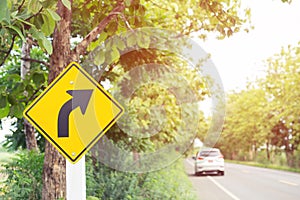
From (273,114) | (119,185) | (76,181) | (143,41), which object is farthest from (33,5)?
(273,114)

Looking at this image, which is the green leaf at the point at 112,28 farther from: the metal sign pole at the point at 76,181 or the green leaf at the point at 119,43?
the metal sign pole at the point at 76,181

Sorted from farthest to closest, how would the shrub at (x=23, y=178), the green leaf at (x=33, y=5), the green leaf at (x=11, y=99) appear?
the shrub at (x=23, y=178) → the green leaf at (x=11, y=99) → the green leaf at (x=33, y=5)

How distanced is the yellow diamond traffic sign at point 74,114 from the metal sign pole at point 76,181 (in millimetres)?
60

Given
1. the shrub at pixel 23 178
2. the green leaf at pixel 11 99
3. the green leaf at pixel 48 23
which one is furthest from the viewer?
the shrub at pixel 23 178

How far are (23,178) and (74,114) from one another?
261 cm

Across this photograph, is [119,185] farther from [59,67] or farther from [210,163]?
[210,163]

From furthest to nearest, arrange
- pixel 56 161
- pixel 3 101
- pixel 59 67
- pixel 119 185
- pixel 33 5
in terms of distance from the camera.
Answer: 1. pixel 119 185
2. pixel 59 67
3. pixel 56 161
4. pixel 3 101
5. pixel 33 5

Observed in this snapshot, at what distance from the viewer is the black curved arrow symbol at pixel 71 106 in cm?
322

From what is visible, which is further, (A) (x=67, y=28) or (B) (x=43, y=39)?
(A) (x=67, y=28)

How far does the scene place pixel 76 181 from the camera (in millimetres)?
3160

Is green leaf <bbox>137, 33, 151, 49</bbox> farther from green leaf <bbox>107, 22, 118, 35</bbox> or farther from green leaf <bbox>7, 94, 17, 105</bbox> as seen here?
green leaf <bbox>7, 94, 17, 105</bbox>

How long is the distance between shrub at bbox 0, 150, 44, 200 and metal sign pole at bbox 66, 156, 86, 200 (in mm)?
2432

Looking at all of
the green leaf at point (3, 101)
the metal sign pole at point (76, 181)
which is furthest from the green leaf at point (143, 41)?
the metal sign pole at point (76, 181)

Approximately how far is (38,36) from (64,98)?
0.70 m
